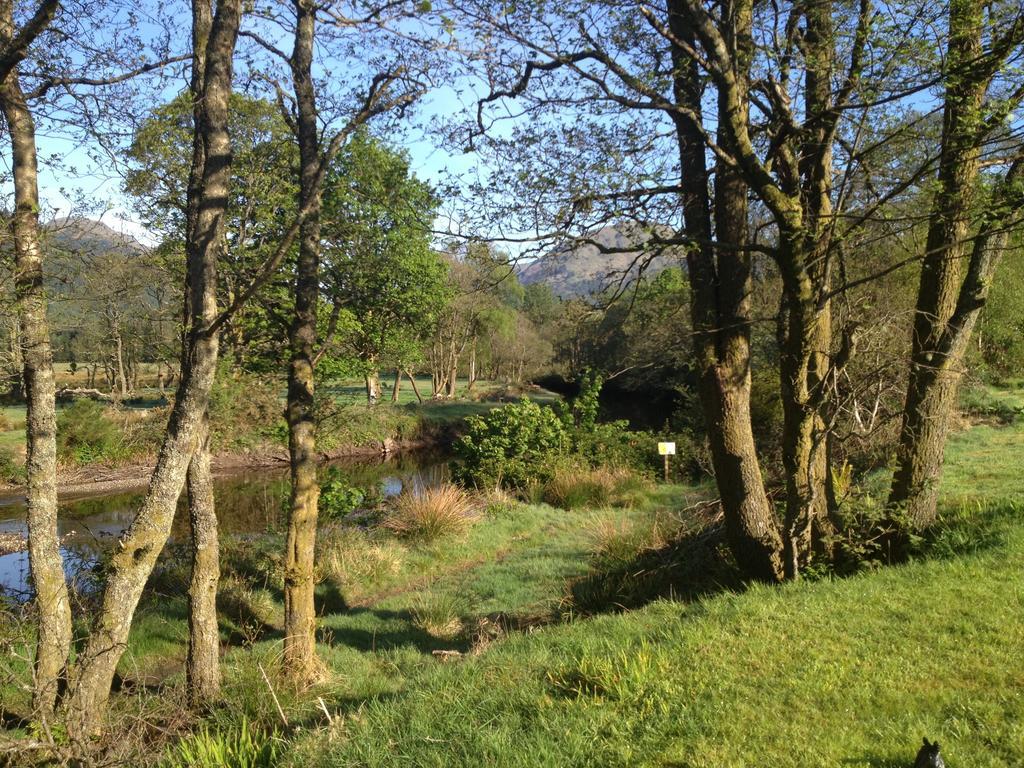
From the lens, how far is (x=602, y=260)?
7.15 m

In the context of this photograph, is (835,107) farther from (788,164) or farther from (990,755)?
(990,755)

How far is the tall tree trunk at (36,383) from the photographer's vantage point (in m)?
5.30

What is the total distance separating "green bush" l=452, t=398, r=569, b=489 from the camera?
15125 millimetres

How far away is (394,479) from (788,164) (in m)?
17.2

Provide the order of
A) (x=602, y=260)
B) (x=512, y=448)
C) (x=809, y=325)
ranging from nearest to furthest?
(x=809, y=325), (x=602, y=260), (x=512, y=448)

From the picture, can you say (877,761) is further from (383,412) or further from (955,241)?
(383,412)

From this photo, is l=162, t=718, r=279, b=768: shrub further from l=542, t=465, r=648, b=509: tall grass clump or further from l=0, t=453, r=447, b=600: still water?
l=542, t=465, r=648, b=509: tall grass clump

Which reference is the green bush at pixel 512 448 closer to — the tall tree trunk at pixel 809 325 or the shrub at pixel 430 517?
the shrub at pixel 430 517

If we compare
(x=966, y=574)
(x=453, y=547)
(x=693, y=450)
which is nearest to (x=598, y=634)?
(x=966, y=574)

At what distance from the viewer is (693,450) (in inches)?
597

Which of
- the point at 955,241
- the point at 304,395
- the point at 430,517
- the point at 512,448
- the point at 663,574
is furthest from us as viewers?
the point at 512,448

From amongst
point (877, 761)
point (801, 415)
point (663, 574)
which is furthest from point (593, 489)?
point (877, 761)

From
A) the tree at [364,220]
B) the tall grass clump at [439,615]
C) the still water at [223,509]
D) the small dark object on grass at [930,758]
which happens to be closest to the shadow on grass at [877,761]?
the small dark object on grass at [930,758]

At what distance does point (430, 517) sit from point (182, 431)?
626cm
